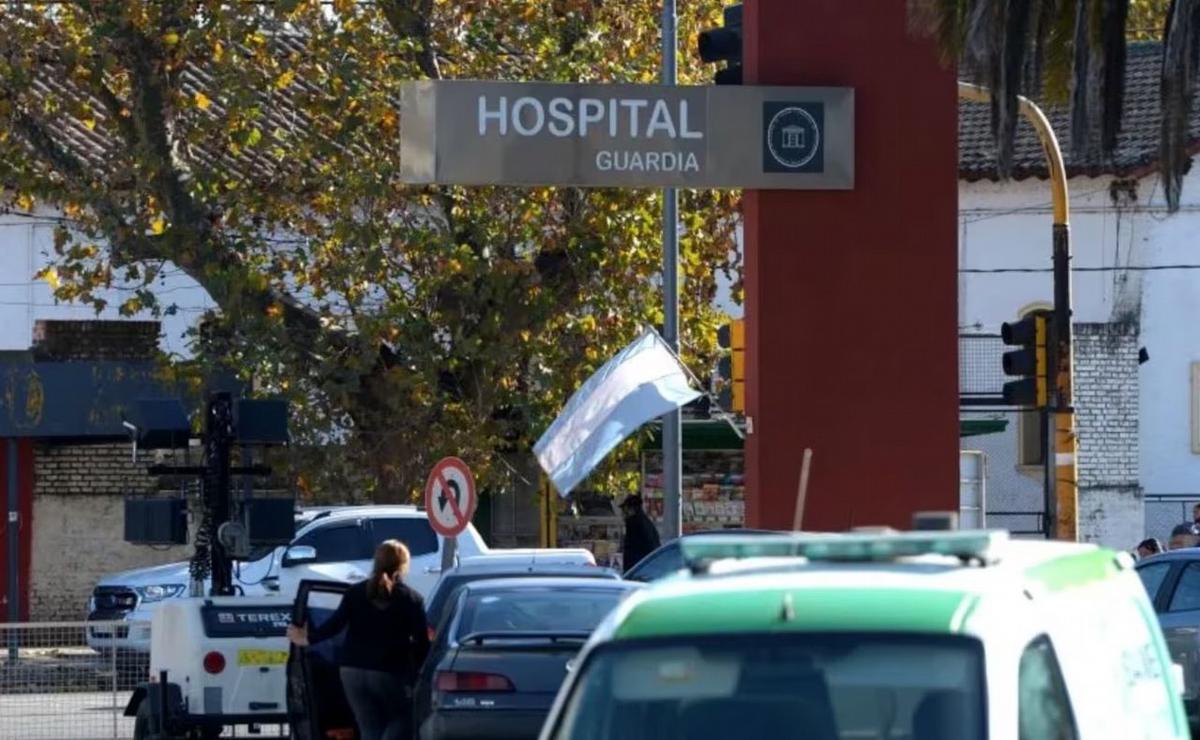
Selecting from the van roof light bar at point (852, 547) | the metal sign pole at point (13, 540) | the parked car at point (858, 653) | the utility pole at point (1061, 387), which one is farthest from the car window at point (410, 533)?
the parked car at point (858, 653)

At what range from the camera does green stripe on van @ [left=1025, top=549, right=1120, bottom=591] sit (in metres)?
6.19

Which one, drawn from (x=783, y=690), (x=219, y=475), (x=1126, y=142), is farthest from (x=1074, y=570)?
(x=1126, y=142)

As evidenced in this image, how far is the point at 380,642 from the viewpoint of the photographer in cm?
1250

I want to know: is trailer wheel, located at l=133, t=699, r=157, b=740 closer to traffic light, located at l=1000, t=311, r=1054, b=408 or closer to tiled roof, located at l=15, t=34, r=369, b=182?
traffic light, located at l=1000, t=311, r=1054, b=408

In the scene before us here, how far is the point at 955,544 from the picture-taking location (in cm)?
610

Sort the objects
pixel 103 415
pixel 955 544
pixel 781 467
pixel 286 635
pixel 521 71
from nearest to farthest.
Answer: pixel 955 544
pixel 286 635
pixel 781 467
pixel 521 71
pixel 103 415

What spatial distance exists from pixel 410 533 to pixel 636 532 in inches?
96.7

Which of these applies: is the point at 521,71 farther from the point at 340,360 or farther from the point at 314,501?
the point at 314,501

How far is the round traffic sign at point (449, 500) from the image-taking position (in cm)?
1811

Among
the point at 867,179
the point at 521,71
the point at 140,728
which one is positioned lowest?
the point at 140,728

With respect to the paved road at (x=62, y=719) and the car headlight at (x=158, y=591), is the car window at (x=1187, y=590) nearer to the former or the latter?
the paved road at (x=62, y=719)

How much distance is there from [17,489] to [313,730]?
1883 centimetres

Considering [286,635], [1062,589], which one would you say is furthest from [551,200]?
[1062,589]

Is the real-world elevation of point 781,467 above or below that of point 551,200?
below
